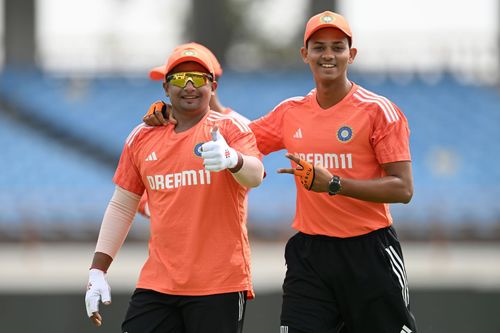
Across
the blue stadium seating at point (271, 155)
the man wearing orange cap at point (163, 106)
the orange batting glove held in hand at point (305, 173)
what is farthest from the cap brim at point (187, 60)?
the blue stadium seating at point (271, 155)

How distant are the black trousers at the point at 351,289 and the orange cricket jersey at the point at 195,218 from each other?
0.30 m

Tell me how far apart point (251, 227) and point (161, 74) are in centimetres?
1132

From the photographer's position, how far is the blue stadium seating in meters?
17.4

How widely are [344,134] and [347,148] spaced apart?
77 mm

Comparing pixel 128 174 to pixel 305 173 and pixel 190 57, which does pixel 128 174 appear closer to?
pixel 190 57

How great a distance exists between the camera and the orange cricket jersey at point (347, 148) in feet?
17.0

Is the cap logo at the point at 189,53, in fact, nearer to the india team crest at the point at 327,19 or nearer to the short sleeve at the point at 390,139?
the india team crest at the point at 327,19

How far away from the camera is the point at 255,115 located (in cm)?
2097

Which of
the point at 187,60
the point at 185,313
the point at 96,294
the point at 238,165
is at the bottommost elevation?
the point at 185,313

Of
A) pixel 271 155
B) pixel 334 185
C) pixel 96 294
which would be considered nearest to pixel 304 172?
pixel 334 185

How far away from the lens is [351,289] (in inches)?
207

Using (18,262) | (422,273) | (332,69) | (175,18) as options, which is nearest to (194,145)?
(332,69)

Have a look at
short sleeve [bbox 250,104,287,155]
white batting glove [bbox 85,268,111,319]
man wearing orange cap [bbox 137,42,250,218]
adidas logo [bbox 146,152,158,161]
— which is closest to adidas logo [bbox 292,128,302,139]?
short sleeve [bbox 250,104,287,155]

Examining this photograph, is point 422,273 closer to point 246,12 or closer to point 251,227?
point 251,227
